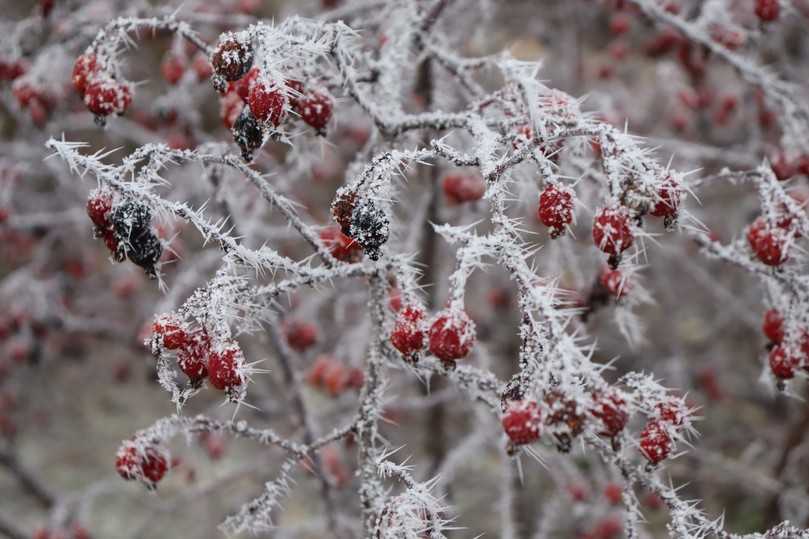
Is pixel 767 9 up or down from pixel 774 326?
up

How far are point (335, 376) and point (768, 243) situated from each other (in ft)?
3.85

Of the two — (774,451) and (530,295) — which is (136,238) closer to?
(530,295)

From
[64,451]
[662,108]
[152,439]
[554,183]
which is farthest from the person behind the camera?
[662,108]

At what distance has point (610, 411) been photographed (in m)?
0.93

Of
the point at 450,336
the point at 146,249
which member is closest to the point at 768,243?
the point at 450,336

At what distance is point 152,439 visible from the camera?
4.25ft

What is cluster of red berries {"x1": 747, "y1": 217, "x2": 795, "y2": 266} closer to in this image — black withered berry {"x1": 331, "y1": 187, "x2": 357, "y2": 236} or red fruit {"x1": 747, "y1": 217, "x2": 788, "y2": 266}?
red fruit {"x1": 747, "y1": 217, "x2": 788, "y2": 266}

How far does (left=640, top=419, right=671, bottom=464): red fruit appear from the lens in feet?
3.57

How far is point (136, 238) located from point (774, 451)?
2573 millimetres

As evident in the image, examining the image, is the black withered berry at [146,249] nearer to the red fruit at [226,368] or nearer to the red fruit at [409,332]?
the red fruit at [226,368]

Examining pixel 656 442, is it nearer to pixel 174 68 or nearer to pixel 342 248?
pixel 342 248

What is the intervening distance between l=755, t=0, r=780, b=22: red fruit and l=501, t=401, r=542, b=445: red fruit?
1.27 metres

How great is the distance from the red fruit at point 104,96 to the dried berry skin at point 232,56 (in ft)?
0.92

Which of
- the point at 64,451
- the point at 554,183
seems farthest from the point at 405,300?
the point at 64,451
